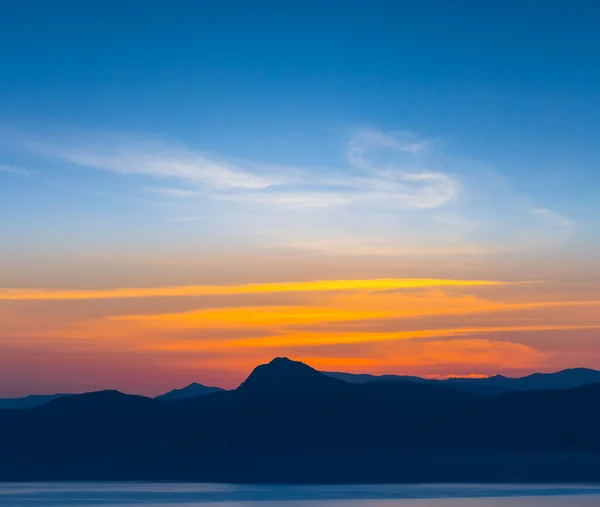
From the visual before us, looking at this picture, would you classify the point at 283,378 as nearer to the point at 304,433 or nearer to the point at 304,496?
the point at 304,433

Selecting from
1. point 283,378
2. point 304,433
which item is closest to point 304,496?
point 304,433

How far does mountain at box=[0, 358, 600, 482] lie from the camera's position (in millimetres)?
137250

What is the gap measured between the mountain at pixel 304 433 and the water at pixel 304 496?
2469 cm

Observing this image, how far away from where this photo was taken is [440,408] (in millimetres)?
165000

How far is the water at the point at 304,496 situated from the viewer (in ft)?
255

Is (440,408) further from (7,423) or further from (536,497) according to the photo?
(536,497)

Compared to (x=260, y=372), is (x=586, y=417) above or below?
below

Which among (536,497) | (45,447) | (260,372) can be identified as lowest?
(536,497)

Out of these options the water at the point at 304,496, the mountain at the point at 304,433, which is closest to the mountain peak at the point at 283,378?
the mountain at the point at 304,433

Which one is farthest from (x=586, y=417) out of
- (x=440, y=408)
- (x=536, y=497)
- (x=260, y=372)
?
(x=536, y=497)

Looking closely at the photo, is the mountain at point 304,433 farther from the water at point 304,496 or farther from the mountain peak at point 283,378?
the water at point 304,496

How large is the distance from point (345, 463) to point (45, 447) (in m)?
43.5

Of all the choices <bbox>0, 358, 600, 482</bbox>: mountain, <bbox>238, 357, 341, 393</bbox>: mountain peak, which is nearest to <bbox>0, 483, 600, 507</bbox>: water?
<bbox>0, 358, 600, 482</bbox>: mountain

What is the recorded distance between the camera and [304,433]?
518 ft
